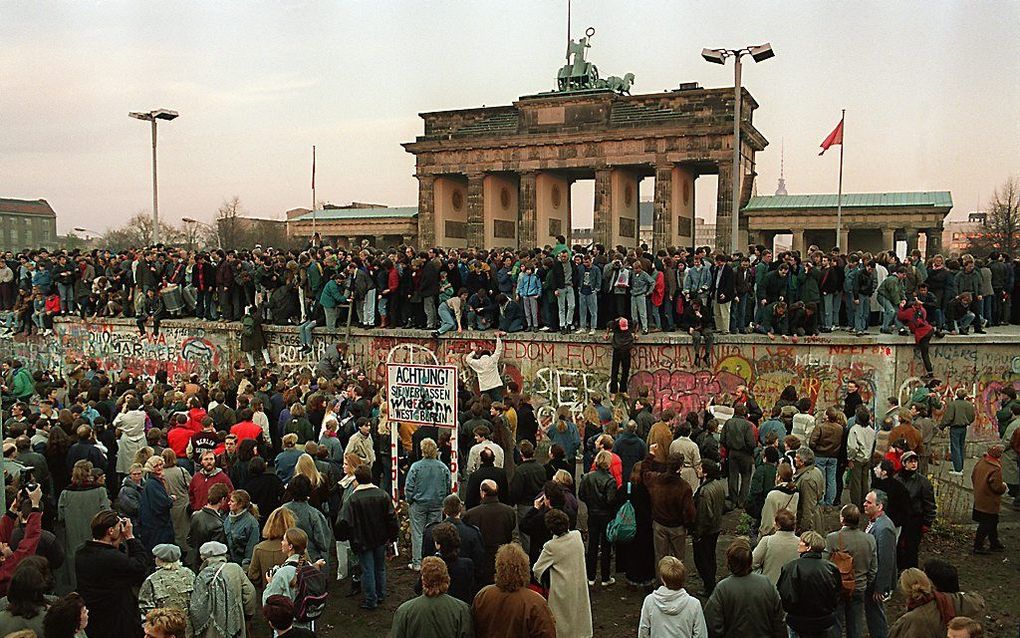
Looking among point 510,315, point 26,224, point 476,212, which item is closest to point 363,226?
point 476,212

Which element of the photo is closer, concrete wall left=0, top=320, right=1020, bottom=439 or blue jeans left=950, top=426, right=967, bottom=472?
blue jeans left=950, top=426, right=967, bottom=472

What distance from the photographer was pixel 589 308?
19.0 m

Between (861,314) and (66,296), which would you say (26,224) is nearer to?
(66,296)

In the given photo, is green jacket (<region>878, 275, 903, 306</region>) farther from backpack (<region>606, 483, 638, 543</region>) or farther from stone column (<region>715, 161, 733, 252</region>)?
stone column (<region>715, 161, 733, 252</region>)

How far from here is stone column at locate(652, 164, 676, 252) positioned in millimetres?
40625

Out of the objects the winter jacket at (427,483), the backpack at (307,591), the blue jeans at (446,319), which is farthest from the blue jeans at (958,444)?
the backpack at (307,591)

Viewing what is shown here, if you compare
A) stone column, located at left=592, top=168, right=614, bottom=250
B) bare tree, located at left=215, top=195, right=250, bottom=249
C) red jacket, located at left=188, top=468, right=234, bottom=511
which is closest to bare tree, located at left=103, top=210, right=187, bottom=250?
bare tree, located at left=215, top=195, right=250, bottom=249

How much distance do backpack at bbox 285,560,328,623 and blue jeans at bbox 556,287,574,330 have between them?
1252cm

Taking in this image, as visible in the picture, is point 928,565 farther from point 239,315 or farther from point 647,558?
point 239,315

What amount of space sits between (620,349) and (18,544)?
1278 centimetres

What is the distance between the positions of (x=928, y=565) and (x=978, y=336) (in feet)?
43.5

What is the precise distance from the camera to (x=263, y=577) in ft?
23.9

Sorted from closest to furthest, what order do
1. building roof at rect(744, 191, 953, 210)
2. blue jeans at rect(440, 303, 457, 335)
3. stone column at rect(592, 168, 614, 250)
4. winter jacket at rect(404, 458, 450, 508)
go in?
winter jacket at rect(404, 458, 450, 508) → blue jeans at rect(440, 303, 457, 335) → building roof at rect(744, 191, 953, 210) → stone column at rect(592, 168, 614, 250)

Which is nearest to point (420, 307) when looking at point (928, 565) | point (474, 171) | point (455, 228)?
point (928, 565)
